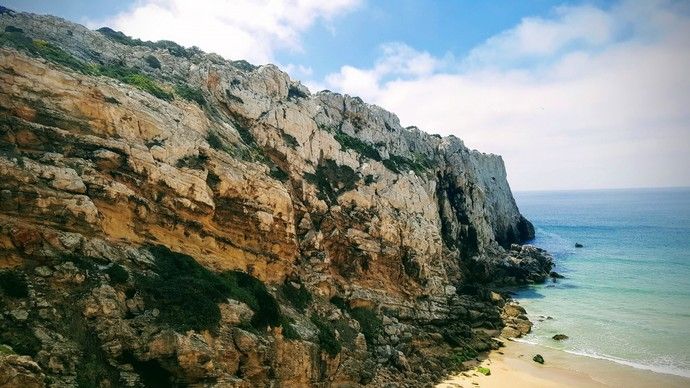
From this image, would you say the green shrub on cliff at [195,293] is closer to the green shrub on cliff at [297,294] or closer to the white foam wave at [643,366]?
the green shrub on cliff at [297,294]

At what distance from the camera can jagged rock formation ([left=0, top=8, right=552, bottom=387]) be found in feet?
58.3

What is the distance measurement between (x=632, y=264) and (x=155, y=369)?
7492 cm

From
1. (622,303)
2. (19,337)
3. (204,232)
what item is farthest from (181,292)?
(622,303)

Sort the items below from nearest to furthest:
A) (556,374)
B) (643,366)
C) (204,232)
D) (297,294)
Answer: (204,232), (297,294), (556,374), (643,366)

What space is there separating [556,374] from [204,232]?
29.3 metres

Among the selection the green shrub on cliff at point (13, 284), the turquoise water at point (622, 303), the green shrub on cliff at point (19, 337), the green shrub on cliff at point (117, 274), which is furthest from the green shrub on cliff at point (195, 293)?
the turquoise water at point (622, 303)

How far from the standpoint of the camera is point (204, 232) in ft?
87.2

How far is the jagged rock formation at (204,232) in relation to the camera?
17.8 metres

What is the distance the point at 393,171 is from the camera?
45531 millimetres

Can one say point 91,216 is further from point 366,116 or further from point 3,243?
point 366,116

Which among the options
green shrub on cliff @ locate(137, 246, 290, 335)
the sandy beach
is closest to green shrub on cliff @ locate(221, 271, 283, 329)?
green shrub on cliff @ locate(137, 246, 290, 335)

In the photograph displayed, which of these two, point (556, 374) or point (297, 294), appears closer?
point (297, 294)

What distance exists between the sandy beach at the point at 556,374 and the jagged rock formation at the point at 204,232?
2.01 meters

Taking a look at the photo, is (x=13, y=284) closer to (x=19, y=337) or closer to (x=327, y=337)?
(x=19, y=337)
